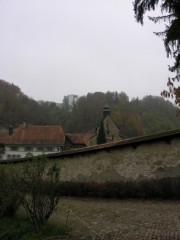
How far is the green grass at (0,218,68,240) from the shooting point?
902cm

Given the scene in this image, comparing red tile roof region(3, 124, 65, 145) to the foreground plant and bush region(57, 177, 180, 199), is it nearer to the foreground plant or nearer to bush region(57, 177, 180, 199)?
bush region(57, 177, 180, 199)

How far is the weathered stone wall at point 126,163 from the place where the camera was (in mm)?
16656

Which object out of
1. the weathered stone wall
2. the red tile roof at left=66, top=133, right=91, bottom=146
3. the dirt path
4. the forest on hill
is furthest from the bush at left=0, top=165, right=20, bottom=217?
the forest on hill

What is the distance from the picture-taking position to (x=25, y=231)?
9445 mm

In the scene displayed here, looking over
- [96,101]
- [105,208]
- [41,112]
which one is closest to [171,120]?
[96,101]

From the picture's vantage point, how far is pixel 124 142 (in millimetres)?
17844

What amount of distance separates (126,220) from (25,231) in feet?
9.29

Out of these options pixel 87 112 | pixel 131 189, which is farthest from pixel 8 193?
pixel 87 112

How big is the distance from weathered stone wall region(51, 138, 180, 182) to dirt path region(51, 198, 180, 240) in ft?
9.27

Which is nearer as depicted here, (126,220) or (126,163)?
(126,220)

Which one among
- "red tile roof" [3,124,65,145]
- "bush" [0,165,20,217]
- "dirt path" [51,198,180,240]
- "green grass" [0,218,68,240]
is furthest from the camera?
"red tile roof" [3,124,65,145]

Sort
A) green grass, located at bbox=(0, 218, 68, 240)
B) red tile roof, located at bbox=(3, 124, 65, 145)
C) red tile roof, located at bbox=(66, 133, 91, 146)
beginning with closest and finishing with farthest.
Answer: green grass, located at bbox=(0, 218, 68, 240)
red tile roof, located at bbox=(3, 124, 65, 145)
red tile roof, located at bbox=(66, 133, 91, 146)

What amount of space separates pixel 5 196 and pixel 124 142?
8.26 metres

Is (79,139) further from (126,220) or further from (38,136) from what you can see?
(126,220)
